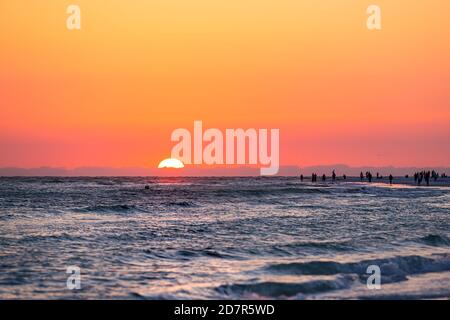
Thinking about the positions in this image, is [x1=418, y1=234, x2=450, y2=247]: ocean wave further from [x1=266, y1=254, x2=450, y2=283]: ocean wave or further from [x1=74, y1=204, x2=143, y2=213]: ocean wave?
[x1=74, y1=204, x2=143, y2=213]: ocean wave

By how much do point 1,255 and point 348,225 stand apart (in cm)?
1628

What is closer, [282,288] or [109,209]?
[282,288]

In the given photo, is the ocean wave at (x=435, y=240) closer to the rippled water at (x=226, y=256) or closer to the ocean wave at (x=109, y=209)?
the rippled water at (x=226, y=256)

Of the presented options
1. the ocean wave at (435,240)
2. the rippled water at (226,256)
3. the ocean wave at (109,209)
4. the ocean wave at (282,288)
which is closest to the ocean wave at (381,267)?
the rippled water at (226,256)

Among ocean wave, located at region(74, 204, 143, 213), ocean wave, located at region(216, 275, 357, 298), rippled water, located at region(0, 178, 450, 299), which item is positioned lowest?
ocean wave, located at region(216, 275, 357, 298)

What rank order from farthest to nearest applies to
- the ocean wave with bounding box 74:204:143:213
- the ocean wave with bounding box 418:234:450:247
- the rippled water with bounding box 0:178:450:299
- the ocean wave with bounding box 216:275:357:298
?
the ocean wave with bounding box 74:204:143:213 < the ocean wave with bounding box 418:234:450:247 < the rippled water with bounding box 0:178:450:299 < the ocean wave with bounding box 216:275:357:298

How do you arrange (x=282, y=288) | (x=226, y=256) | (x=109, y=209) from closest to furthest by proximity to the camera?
(x=282, y=288), (x=226, y=256), (x=109, y=209)

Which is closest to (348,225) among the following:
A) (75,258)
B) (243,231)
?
(243,231)

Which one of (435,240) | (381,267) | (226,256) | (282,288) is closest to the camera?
(282,288)

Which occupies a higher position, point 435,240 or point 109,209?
point 109,209

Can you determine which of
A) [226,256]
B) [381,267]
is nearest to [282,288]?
[381,267]

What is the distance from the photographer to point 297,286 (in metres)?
15.3

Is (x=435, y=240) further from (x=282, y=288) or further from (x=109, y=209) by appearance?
(x=109, y=209)

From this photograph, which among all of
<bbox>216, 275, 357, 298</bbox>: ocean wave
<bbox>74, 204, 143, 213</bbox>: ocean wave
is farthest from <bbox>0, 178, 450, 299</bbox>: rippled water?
<bbox>74, 204, 143, 213</bbox>: ocean wave
